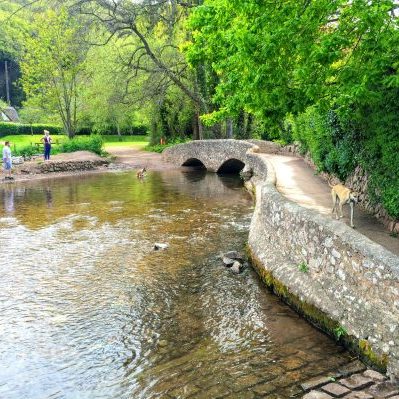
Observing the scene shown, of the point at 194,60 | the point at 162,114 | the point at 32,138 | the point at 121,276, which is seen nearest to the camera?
the point at 121,276

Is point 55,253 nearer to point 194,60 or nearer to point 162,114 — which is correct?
point 194,60

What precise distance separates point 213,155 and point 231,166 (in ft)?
5.02

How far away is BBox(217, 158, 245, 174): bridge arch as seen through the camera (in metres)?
32.1

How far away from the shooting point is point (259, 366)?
7379mm

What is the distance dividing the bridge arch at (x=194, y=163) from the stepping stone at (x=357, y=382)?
1170 inches

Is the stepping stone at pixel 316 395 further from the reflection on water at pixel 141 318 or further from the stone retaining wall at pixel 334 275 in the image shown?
the stone retaining wall at pixel 334 275

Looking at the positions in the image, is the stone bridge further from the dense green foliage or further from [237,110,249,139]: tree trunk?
the dense green foliage

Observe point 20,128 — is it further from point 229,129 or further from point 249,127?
point 249,127

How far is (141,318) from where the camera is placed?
9.41 m

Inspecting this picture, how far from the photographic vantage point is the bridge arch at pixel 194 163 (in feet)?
119

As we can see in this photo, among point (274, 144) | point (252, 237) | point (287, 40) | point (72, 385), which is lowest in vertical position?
point (72, 385)

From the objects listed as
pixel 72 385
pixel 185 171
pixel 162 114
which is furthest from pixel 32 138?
pixel 72 385

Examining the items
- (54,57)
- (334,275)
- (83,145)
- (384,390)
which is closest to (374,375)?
(384,390)

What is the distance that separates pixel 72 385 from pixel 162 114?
38944 mm
